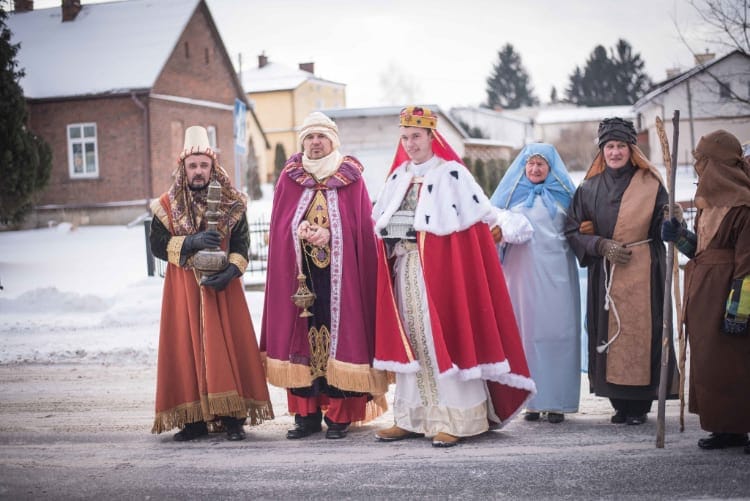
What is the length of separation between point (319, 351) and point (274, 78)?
1835 inches

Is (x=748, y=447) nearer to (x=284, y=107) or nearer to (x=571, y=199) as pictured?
(x=571, y=199)

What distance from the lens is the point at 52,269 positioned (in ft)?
50.5

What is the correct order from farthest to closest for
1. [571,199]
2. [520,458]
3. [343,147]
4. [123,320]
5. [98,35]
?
[98,35] → [343,147] → [123,320] → [571,199] → [520,458]

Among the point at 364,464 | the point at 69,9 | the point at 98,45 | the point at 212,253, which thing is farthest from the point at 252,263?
the point at 69,9

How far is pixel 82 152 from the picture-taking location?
81.2 feet

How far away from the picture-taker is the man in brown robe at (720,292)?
4.86m

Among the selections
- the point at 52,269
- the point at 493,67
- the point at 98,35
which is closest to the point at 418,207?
the point at 52,269

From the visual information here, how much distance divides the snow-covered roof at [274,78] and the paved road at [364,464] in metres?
43.5

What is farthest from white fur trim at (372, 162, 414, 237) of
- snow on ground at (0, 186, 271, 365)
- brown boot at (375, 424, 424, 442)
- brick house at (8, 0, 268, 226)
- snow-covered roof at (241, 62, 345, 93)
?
snow-covered roof at (241, 62, 345, 93)

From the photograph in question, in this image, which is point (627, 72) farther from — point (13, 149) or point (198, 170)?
point (198, 170)

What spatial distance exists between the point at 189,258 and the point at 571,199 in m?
2.92

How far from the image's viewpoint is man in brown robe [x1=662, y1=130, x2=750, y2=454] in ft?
16.0

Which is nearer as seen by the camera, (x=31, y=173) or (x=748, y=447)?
(x=748, y=447)

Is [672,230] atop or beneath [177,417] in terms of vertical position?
atop
